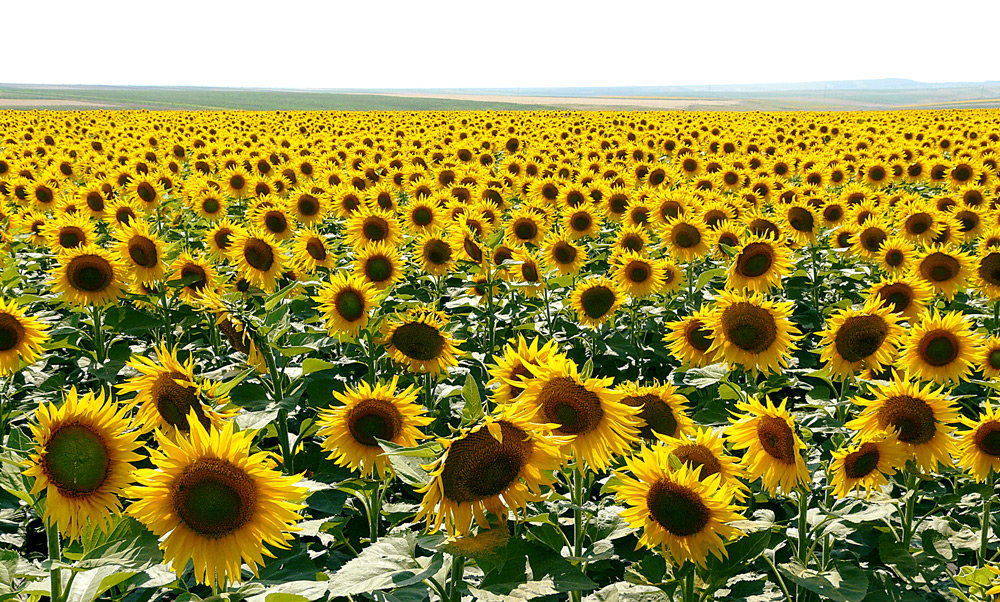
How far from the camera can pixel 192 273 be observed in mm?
5441

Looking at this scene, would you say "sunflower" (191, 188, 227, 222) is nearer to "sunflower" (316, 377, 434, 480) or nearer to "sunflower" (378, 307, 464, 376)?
"sunflower" (378, 307, 464, 376)

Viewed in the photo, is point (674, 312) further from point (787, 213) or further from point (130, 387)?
point (130, 387)

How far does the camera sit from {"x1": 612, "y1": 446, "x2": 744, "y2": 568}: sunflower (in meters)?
2.24

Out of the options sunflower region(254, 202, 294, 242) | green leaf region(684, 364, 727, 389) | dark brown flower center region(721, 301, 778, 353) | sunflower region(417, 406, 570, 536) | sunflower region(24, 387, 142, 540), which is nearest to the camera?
sunflower region(417, 406, 570, 536)

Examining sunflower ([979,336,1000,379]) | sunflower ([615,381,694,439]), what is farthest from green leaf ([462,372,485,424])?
sunflower ([979,336,1000,379])

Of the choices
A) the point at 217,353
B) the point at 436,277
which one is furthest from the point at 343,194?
the point at 217,353

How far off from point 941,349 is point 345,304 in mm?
3510

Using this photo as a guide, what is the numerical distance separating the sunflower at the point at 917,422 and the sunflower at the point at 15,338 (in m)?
A: 4.20

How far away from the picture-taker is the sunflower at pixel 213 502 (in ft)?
6.54

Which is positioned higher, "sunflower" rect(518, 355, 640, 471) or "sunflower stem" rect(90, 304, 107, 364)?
"sunflower" rect(518, 355, 640, 471)

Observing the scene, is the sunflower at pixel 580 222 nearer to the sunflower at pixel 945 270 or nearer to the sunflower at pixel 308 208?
the sunflower at pixel 308 208

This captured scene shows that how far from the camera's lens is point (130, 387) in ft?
9.03

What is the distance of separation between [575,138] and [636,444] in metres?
17.6

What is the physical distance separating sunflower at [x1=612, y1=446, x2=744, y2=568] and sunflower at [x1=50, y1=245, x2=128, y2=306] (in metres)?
4.47
